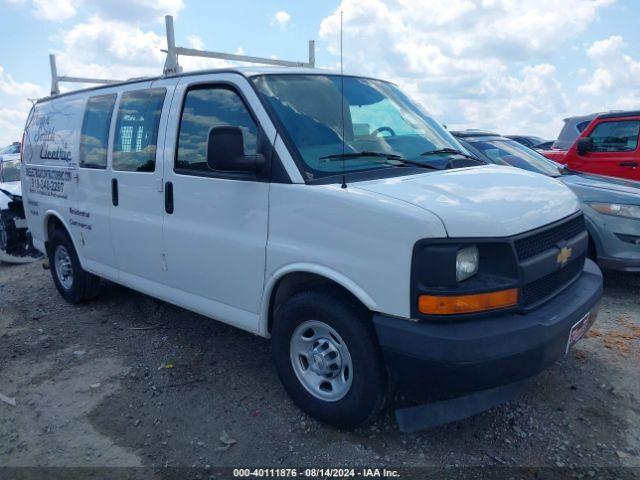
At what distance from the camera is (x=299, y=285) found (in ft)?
10.6

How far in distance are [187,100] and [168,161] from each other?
46 cm

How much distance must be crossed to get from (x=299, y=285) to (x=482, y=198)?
3.89 feet

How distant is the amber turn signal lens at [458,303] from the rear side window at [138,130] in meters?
2.40

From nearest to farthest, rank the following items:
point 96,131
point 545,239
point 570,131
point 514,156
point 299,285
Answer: point 545,239, point 299,285, point 96,131, point 514,156, point 570,131

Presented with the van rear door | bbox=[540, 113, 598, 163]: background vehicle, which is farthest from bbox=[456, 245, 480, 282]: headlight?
bbox=[540, 113, 598, 163]: background vehicle

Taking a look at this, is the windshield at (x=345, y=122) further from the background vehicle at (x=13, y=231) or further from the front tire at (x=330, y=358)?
the background vehicle at (x=13, y=231)

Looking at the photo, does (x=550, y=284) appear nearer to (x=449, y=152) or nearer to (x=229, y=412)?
(x=449, y=152)

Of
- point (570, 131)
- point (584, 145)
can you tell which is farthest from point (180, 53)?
point (570, 131)

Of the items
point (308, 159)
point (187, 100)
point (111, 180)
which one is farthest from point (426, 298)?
point (111, 180)

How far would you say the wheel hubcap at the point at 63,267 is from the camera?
5.61 metres

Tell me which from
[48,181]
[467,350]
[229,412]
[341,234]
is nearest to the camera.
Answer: [467,350]

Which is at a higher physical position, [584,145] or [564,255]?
[584,145]

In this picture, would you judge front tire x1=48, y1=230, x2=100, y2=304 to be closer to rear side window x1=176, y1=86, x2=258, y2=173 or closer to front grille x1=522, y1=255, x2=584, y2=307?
rear side window x1=176, y1=86, x2=258, y2=173

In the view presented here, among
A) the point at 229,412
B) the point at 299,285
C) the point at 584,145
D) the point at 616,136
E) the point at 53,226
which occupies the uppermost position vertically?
the point at 616,136
